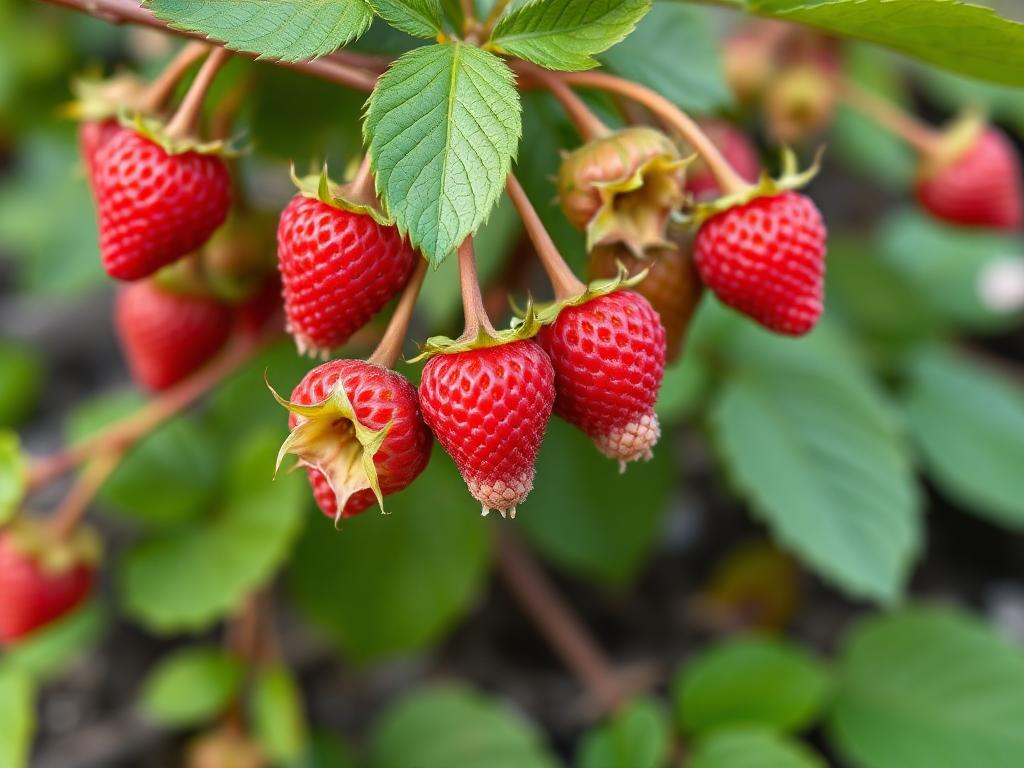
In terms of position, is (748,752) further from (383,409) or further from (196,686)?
(383,409)

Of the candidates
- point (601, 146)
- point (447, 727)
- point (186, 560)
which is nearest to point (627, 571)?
point (447, 727)

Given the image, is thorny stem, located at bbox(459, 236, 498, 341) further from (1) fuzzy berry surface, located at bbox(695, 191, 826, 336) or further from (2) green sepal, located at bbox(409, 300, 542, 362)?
(1) fuzzy berry surface, located at bbox(695, 191, 826, 336)

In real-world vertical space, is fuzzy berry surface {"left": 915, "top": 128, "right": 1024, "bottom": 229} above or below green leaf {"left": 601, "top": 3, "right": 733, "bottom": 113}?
below

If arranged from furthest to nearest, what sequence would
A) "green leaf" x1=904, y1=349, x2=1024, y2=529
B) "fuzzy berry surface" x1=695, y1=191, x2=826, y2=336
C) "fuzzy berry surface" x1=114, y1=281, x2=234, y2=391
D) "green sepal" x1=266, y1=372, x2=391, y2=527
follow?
"green leaf" x1=904, y1=349, x2=1024, y2=529
"fuzzy berry surface" x1=114, y1=281, x2=234, y2=391
"fuzzy berry surface" x1=695, y1=191, x2=826, y2=336
"green sepal" x1=266, y1=372, x2=391, y2=527

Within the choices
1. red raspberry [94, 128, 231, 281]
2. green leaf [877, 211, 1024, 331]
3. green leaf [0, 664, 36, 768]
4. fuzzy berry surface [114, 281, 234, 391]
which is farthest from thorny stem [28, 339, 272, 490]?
green leaf [877, 211, 1024, 331]

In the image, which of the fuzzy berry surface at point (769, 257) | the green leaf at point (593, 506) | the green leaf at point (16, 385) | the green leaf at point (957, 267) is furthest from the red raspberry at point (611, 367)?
the green leaf at point (16, 385)

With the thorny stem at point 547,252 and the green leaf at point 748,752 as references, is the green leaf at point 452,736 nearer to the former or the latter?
the green leaf at point 748,752

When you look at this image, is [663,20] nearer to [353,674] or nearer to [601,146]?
[601,146]
